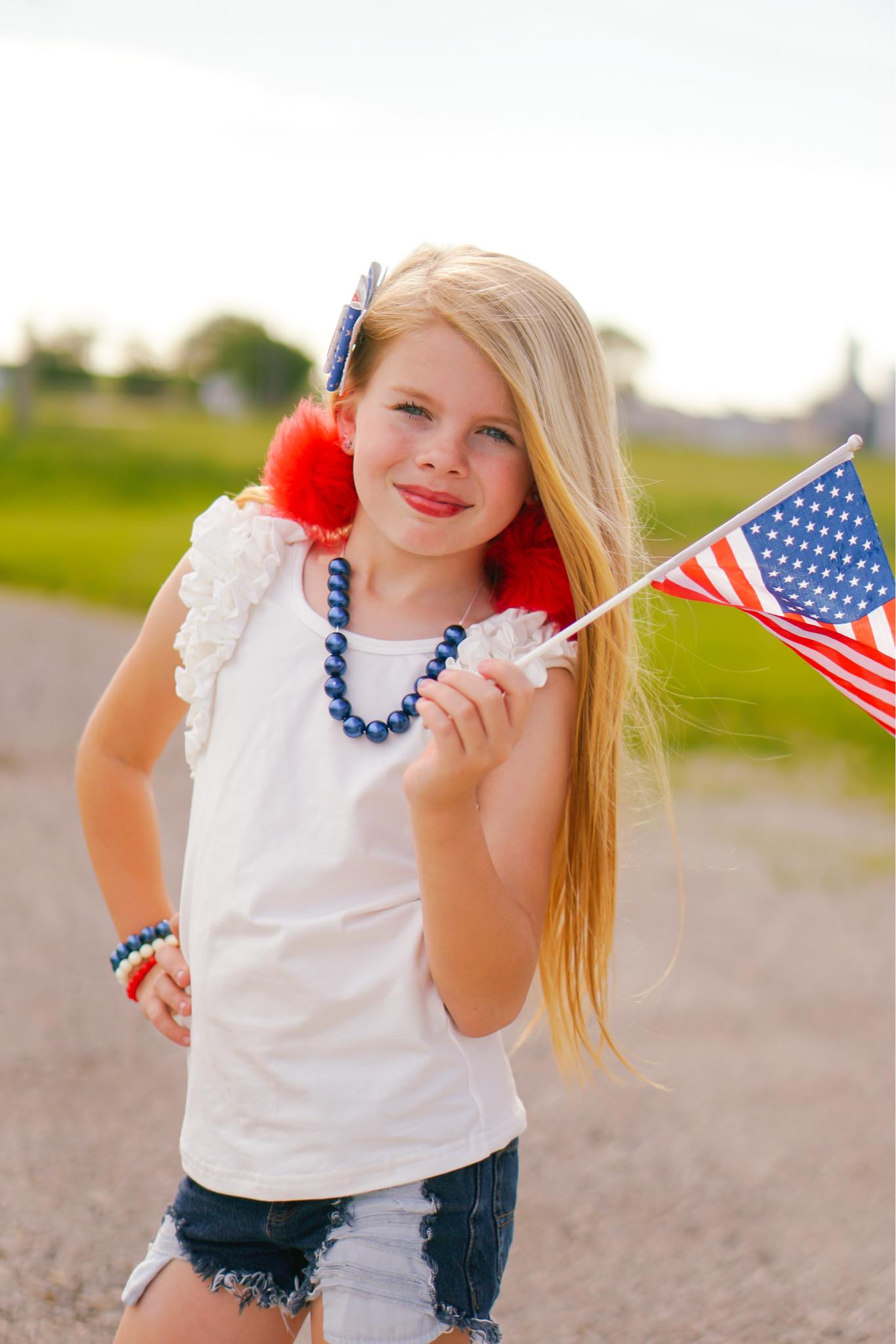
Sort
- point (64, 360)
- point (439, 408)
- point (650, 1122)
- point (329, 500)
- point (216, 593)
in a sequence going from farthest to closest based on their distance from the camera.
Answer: point (64, 360), point (650, 1122), point (329, 500), point (216, 593), point (439, 408)

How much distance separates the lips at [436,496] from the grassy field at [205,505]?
4.22 metres

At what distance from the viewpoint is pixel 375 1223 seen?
1.70 m

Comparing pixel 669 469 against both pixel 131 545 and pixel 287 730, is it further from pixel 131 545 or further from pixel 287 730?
pixel 287 730

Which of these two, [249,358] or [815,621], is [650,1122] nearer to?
[815,621]

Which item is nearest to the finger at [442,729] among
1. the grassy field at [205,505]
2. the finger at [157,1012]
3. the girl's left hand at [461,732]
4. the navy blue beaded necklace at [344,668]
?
the girl's left hand at [461,732]

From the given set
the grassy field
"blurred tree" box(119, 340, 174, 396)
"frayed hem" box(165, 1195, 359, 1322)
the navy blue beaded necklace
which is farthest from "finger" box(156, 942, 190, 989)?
"blurred tree" box(119, 340, 174, 396)

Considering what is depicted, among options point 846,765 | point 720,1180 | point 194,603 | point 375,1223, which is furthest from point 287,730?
point 846,765

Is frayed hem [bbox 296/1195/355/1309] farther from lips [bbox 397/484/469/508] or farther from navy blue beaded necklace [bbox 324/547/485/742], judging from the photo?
lips [bbox 397/484/469/508]

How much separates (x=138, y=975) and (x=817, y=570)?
120cm

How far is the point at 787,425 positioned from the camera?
31.9 meters

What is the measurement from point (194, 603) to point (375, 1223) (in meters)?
0.90

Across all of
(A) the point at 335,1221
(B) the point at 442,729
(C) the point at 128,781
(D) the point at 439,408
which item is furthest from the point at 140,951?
(D) the point at 439,408

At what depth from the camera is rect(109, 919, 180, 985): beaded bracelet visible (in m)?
2.05

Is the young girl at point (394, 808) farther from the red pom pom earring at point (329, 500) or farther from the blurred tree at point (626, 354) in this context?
the blurred tree at point (626, 354)
